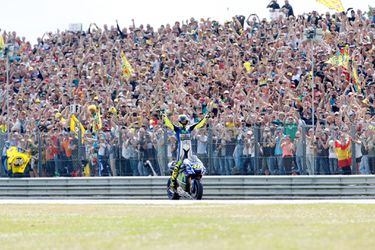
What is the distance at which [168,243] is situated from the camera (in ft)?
47.1

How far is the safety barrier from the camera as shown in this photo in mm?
27859

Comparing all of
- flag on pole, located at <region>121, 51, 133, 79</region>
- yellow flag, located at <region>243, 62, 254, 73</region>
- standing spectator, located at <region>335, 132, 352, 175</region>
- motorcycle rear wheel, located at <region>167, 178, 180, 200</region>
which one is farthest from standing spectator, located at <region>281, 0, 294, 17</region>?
motorcycle rear wheel, located at <region>167, 178, 180, 200</region>

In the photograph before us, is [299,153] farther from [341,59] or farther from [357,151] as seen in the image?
[341,59]

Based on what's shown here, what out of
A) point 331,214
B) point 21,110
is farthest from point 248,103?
point 331,214

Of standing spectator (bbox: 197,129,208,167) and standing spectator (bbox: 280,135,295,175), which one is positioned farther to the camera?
standing spectator (bbox: 197,129,208,167)

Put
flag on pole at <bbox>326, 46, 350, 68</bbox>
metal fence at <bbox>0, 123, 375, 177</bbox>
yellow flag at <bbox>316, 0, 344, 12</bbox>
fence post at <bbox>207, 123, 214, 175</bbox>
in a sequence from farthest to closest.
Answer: yellow flag at <bbox>316, 0, 344, 12</bbox> → flag on pole at <bbox>326, 46, 350, 68</bbox> → fence post at <bbox>207, 123, 214, 175</bbox> → metal fence at <bbox>0, 123, 375, 177</bbox>

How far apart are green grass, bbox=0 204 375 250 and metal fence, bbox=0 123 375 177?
5716 mm

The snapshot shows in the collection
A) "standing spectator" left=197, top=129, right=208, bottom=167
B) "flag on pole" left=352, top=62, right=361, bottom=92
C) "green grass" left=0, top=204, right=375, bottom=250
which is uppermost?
"flag on pole" left=352, top=62, right=361, bottom=92

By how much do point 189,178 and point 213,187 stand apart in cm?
195

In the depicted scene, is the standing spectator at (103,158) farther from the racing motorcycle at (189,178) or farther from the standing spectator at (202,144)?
the racing motorcycle at (189,178)

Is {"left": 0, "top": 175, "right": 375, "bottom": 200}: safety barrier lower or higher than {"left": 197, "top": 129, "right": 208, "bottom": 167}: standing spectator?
lower

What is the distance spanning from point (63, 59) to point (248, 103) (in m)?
11.6

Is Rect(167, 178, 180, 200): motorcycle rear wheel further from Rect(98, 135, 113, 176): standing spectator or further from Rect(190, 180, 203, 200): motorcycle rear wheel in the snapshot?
Rect(98, 135, 113, 176): standing spectator

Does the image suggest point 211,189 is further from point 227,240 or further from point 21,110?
point 227,240
